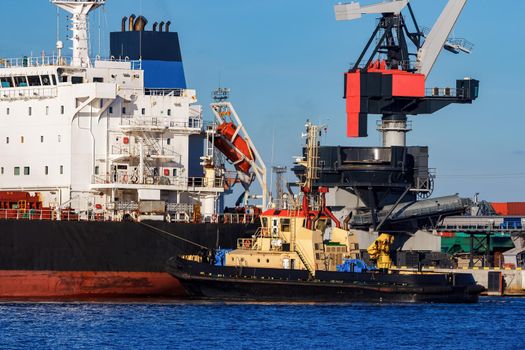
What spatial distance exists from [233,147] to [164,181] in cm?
469

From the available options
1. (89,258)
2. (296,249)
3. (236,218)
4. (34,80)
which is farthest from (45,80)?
(296,249)

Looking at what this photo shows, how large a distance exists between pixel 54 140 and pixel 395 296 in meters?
15.6

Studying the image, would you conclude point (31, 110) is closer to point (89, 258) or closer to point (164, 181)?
point (164, 181)

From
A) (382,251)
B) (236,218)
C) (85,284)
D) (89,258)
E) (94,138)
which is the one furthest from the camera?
(236,218)

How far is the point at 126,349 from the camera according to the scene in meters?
42.7

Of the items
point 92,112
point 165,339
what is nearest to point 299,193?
point 92,112

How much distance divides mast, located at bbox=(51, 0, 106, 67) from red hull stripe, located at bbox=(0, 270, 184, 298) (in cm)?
970

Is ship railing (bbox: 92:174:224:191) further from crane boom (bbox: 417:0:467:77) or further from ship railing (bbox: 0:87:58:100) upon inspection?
crane boom (bbox: 417:0:467:77)

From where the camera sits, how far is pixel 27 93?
197ft

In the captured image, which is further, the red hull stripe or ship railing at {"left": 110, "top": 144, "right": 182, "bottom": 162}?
ship railing at {"left": 110, "top": 144, "right": 182, "bottom": 162}

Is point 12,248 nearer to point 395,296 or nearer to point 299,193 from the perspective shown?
point 299,193

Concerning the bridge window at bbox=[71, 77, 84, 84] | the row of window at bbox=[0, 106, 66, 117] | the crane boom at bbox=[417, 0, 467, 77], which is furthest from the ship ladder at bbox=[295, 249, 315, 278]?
the crane boom at bbox=[417, 0, 467, 77]

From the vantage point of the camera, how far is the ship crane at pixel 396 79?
2788 inches

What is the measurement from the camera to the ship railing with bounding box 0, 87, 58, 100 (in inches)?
2346
